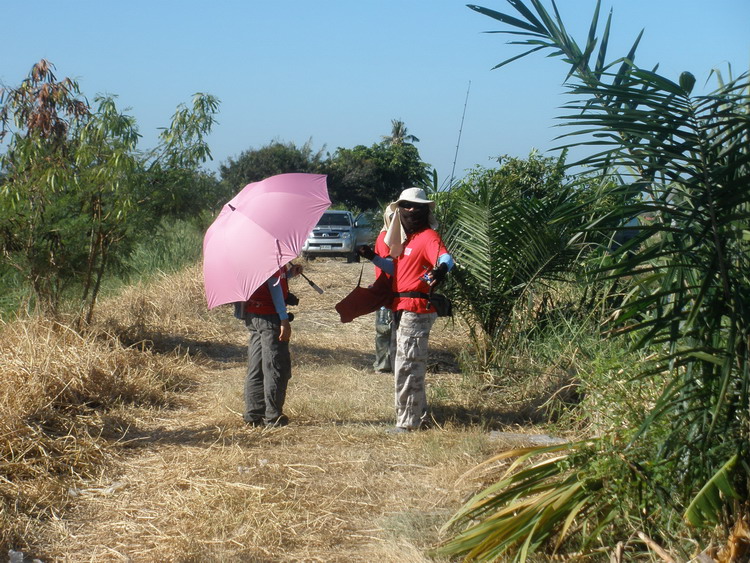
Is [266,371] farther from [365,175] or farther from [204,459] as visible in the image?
[365,175]

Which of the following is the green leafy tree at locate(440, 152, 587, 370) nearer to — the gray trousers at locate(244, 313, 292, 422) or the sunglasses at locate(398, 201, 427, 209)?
the sunglasses at locate(398, 201, 427, 209)

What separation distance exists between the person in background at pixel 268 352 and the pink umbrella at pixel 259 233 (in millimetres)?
379

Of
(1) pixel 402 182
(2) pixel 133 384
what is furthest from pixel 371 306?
(1) pixel 402 182

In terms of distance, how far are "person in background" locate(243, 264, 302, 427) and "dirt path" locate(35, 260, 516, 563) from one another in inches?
8.3

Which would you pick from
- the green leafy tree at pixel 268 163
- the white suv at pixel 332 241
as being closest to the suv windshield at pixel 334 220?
the white suv at pixel 332 241

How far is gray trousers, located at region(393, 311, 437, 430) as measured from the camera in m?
6.55

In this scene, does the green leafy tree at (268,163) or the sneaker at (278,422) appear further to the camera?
the green leafy tree at (268,163)

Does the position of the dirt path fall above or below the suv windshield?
below

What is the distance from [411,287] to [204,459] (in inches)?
76.8

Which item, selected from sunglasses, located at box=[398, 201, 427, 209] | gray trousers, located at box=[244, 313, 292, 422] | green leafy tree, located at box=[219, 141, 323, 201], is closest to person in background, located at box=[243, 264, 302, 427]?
gray trousers, located at box=[244, 313, 292, 422]

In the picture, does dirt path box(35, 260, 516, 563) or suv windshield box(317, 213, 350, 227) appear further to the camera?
suv windshield box(317, 213, 350, 227)

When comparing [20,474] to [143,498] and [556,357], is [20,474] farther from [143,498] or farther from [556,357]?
[556,357]

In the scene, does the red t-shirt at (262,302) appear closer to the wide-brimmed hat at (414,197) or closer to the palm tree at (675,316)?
the wide-brimmed hat at (414,197)

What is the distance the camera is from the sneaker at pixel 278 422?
6.93m
